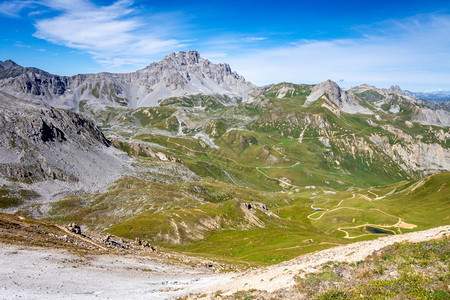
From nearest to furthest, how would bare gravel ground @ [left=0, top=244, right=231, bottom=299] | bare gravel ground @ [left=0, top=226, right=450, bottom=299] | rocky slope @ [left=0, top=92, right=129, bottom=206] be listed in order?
bare gravel ground @ [left=0, top=244, right=231, bottom=299] < bare gravel ground @ [left=0, top=226, right=450, bottom=299] < rocky slope @ [left=0, top=92, right=129, bottom=206]

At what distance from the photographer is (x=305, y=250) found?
260ft

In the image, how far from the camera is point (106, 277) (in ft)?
112

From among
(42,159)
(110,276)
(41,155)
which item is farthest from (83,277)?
(41,155)

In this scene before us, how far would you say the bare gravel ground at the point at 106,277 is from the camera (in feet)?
91.0

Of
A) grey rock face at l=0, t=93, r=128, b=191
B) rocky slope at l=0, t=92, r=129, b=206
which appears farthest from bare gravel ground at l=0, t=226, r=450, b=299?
grey rock face at l=0, t=93, r=128, b=191

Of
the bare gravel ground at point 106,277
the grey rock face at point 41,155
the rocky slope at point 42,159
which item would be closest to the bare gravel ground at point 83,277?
the bare gravel ground at point 106,277

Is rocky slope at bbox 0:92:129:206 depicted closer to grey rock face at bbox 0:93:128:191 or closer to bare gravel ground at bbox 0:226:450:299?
grey rock face at bbox 0:93:128:191

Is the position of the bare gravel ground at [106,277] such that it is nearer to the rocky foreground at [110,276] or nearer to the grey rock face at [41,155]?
the rocky foreground at [110,276]

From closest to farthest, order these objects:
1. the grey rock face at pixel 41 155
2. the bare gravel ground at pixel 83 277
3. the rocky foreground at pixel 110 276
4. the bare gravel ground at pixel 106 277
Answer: the bare gravel ground at pixel 83 277
the bare gravel ground at pixel 106 277
the rocky foreground at pixel 110 276
the grey rock face at pixel 41 155

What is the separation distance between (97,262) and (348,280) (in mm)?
34259

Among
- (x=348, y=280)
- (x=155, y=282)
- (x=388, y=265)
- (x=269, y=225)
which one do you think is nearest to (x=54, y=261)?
(x=155, y=282)

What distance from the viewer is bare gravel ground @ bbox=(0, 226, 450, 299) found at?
91.0ft

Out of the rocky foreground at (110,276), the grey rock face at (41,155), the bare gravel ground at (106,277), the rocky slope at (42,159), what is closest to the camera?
the bare gravel ground at (106,277)

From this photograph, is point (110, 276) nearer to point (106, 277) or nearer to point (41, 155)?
point (106, 277)
